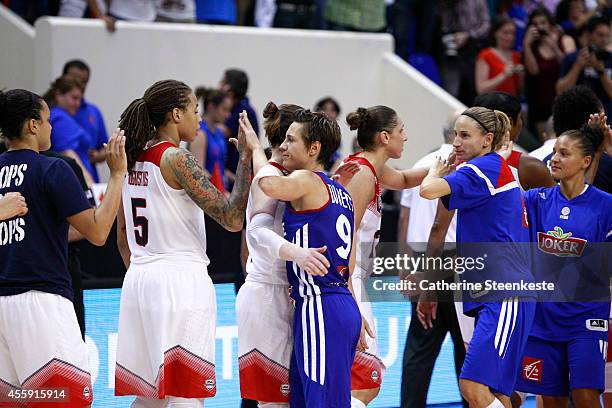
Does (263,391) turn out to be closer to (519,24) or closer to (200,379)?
(200,379)

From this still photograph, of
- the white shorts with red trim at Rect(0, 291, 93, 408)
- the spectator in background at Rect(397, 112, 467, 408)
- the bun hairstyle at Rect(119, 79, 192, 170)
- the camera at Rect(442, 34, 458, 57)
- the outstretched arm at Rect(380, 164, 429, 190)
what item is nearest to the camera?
the white shorts with red trim at Rect(0, 291, 93, 408)

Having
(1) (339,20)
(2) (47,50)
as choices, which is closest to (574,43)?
(1) (339,20)

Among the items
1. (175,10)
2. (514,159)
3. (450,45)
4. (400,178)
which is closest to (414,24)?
(450,45)

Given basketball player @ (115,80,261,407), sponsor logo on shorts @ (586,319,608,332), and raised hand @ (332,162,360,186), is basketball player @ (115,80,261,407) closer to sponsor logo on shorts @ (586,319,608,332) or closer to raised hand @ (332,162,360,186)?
raised hand @ (332,162,360,186)

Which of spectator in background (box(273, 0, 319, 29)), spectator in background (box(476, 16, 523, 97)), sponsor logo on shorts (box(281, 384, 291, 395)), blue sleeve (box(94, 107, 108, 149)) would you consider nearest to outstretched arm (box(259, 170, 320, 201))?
sponsor logo on shorts (box(281, 384, 291, 395))

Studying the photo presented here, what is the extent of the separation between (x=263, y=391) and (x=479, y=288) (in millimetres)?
1361

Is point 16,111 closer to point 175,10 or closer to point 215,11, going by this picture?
point 175,10

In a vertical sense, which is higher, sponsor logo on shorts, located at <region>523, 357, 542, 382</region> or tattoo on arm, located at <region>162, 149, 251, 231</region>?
tattoo on arm, located at <region>162, 149, 251, 231</region>

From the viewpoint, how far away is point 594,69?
35.9 feet

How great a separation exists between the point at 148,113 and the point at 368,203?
1.37m

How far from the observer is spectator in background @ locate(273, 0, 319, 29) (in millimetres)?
13211

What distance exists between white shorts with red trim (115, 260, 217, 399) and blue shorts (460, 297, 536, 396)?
1431 millimetres

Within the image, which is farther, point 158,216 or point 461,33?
point 461,33

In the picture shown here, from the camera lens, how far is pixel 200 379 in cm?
551
